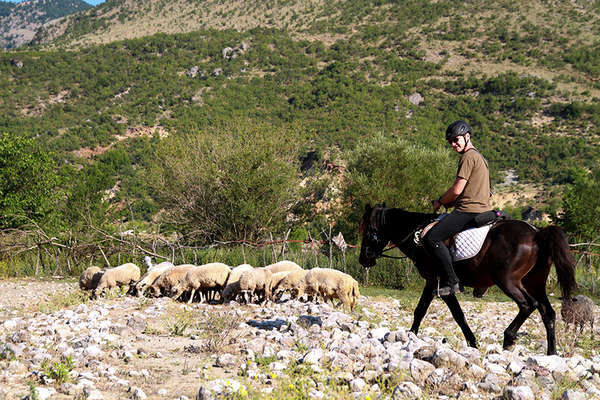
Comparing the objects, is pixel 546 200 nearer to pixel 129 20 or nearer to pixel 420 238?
pixel 420 238

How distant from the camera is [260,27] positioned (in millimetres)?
92750

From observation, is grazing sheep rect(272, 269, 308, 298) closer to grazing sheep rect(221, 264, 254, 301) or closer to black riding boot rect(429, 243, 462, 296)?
grazing sheep rect(221, 264, 254, 301)

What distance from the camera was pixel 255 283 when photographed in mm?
11289

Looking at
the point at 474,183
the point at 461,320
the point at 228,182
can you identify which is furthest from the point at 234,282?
the point at 228,182

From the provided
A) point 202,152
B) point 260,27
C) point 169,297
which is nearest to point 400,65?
point 260,27

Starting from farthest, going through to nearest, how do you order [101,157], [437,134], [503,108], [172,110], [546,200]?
1. [172,110]
2. [503,108]
3. [101,157]
4. [437,134]
5. [546,200]

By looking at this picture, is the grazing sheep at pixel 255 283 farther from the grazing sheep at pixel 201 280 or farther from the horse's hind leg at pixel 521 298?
the horse's hind leg at pixel 521 298

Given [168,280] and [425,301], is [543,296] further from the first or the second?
[168,280]

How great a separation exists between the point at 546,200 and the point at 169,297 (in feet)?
128

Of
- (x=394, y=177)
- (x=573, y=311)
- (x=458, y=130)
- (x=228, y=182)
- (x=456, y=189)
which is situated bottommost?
(x=394, y=177)

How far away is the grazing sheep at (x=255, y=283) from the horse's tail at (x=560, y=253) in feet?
21.8

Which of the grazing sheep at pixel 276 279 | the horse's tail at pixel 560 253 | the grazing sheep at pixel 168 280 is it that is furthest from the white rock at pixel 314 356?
the grazing sheep at pixel 168 280

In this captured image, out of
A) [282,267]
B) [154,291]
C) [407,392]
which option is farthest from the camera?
[282,267]

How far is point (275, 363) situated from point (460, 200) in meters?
2.97
